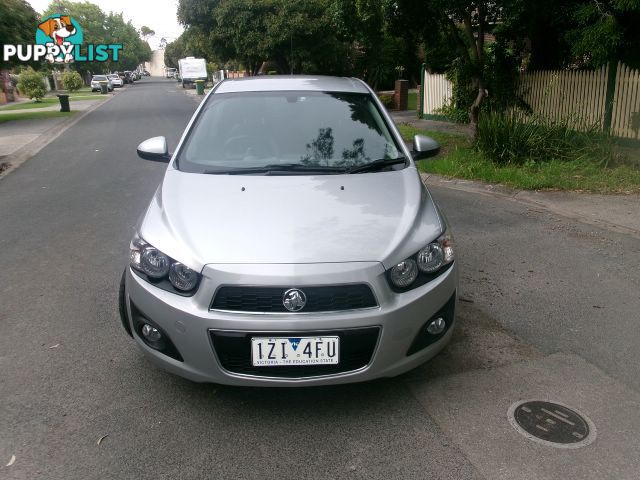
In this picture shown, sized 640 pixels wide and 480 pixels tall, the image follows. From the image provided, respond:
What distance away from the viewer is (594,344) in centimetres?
387

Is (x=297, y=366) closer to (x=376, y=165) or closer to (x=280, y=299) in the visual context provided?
(x=280, y=299)

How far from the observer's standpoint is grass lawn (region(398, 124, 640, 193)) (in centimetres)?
838

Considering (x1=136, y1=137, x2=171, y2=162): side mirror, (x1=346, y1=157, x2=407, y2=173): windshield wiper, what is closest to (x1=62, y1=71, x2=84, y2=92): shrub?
(x1=136, y1=137, x2=171, y2=162): side mirror

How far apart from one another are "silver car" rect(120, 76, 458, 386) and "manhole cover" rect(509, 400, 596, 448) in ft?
1.88

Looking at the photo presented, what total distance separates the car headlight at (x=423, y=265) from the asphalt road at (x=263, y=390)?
2.33ft

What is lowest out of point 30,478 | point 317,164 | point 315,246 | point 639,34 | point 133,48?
point 30,478

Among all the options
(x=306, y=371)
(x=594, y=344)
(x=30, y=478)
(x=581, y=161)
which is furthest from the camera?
(x=581, y=161)

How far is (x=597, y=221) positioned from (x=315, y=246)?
5.07 meters

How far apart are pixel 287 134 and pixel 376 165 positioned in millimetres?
746

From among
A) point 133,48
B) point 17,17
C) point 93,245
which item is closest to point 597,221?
point 93,245

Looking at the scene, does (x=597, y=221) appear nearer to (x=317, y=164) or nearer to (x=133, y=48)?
(x=317, y=164)

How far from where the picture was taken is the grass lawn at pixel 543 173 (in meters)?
8.38

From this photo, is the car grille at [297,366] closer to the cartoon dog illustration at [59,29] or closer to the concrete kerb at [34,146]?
the concrete kerb at [34,146]

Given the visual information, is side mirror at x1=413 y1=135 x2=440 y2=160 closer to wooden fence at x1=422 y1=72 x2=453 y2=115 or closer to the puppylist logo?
wooden fence at x1=422 y1=72 x2=453 y2=115
